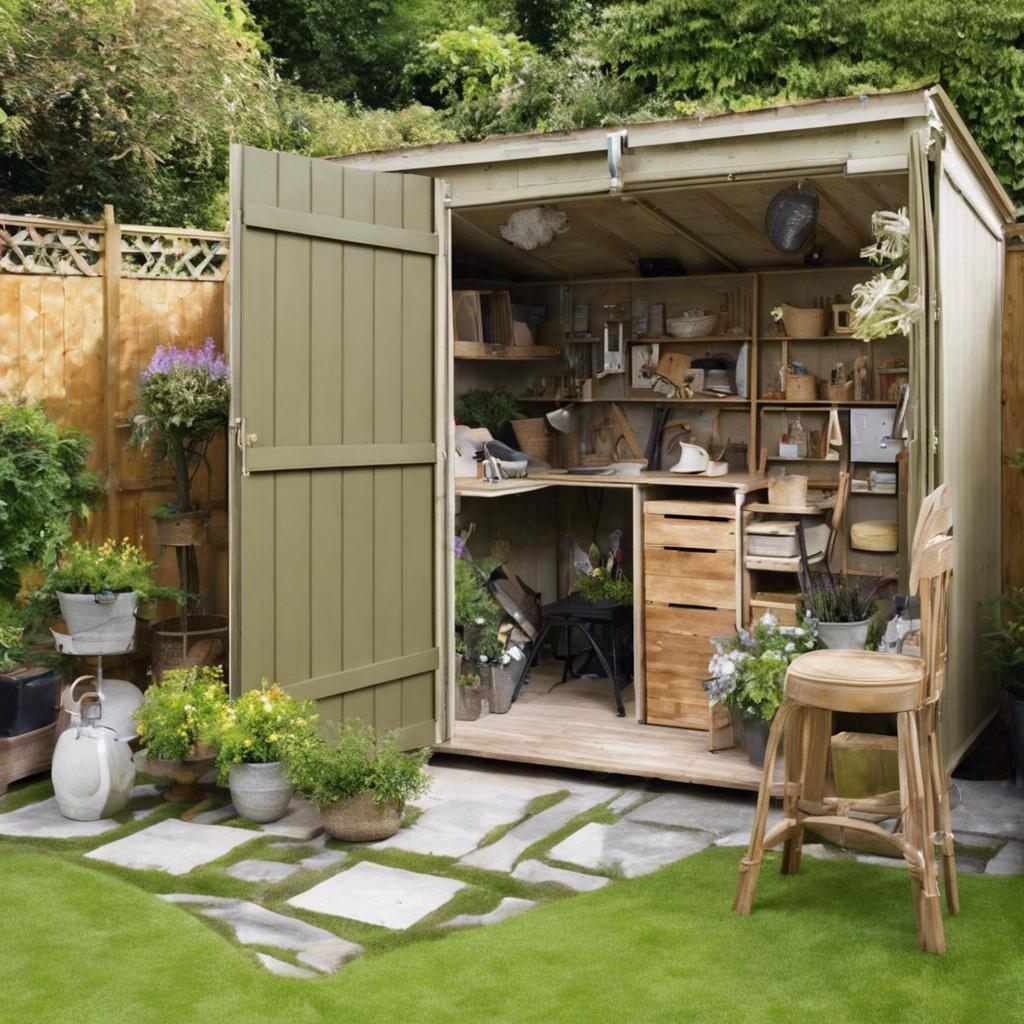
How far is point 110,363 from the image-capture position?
5664 millimetres

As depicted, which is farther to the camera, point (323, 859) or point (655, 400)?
point (655, 400)

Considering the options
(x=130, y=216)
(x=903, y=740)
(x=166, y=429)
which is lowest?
(x=903, y=740)

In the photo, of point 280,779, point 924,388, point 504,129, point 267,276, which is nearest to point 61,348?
point 267,276

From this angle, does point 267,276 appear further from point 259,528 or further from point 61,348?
point 61,348

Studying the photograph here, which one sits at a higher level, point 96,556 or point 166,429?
point 166,429

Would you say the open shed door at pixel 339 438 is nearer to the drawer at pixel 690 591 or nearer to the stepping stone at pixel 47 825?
the stepping stone at pixel 47 825

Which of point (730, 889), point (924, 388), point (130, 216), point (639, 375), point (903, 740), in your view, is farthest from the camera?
point (130, 216)

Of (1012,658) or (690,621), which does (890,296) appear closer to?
(1012,658)

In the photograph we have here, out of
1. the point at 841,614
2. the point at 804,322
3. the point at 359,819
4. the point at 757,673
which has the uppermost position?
the point at 804,322

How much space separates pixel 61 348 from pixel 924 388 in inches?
139

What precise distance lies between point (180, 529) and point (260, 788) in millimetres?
1331

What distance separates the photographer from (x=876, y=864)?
4.18m

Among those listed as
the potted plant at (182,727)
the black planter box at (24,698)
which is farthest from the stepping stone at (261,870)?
the black planter box at (24,698)

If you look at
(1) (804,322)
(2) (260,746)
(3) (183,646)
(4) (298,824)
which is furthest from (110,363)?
(1) (804,322)
